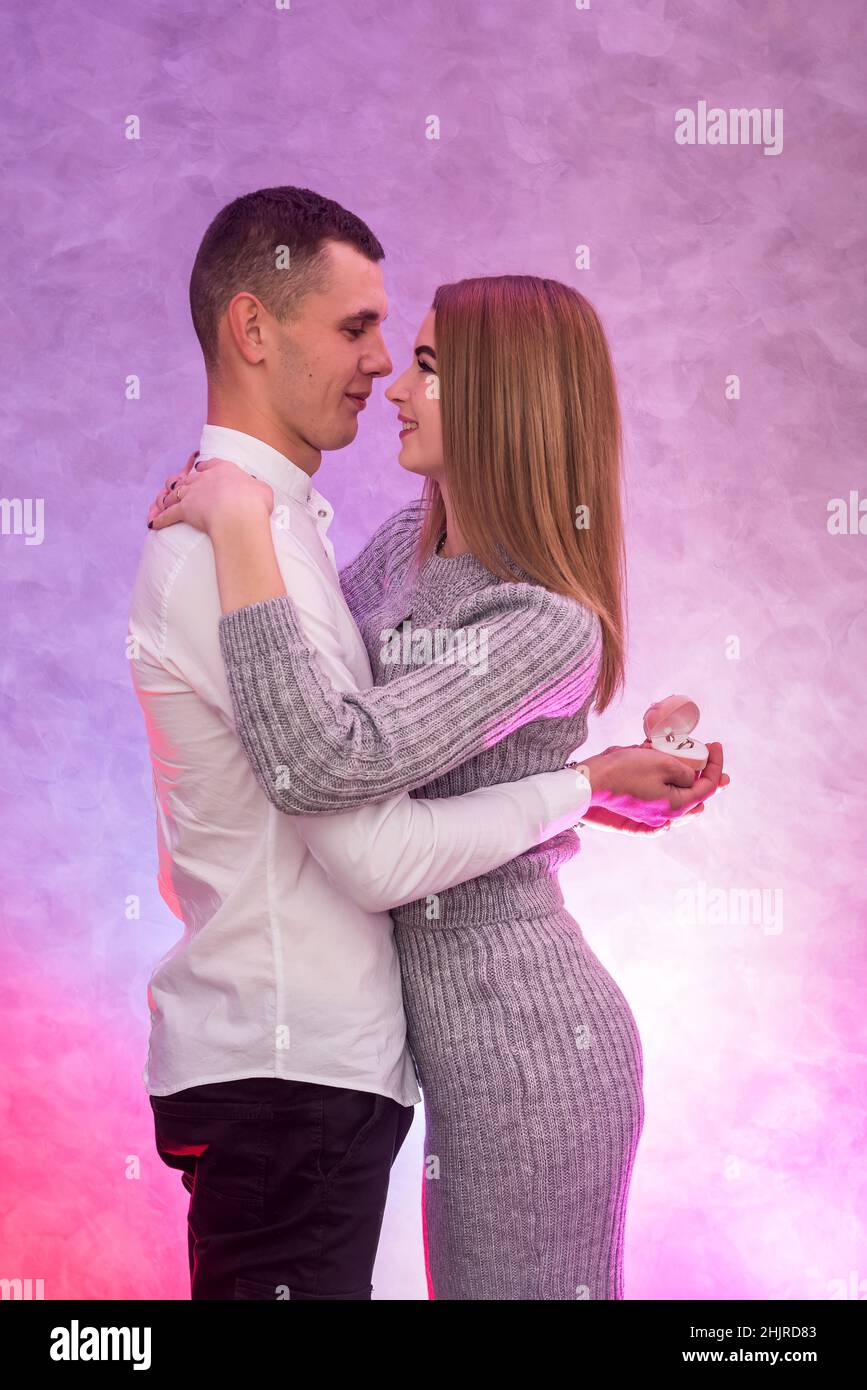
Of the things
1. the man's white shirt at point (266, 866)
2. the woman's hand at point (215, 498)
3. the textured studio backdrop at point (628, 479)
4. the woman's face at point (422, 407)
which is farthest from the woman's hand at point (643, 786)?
the textured studio backdrop at point (628, 479)

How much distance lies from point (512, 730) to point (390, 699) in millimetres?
216

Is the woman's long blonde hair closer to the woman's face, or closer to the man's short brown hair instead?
the woman's face

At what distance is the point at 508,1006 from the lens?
5.22ft

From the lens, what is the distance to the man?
1481 millimetres

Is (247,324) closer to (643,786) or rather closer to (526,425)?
(526,425)

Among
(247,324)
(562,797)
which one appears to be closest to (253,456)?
(247,324)

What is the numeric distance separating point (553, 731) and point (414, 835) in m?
0.29

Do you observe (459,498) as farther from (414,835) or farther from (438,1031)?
(438,1031)

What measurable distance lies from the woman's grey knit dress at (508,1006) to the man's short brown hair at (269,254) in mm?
405

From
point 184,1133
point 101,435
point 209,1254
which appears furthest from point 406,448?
point 101,435

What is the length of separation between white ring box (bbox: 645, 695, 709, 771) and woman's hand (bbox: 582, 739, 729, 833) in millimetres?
18

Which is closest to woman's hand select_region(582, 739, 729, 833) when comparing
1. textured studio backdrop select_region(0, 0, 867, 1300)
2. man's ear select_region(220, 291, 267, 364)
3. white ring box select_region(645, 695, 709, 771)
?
white ring box select_region(645, 695, 709, 771)

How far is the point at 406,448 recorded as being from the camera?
175 centimetres

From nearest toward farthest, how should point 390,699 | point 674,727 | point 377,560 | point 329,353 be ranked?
point 390,699
point 329,353
point 674,727
point 377,560
